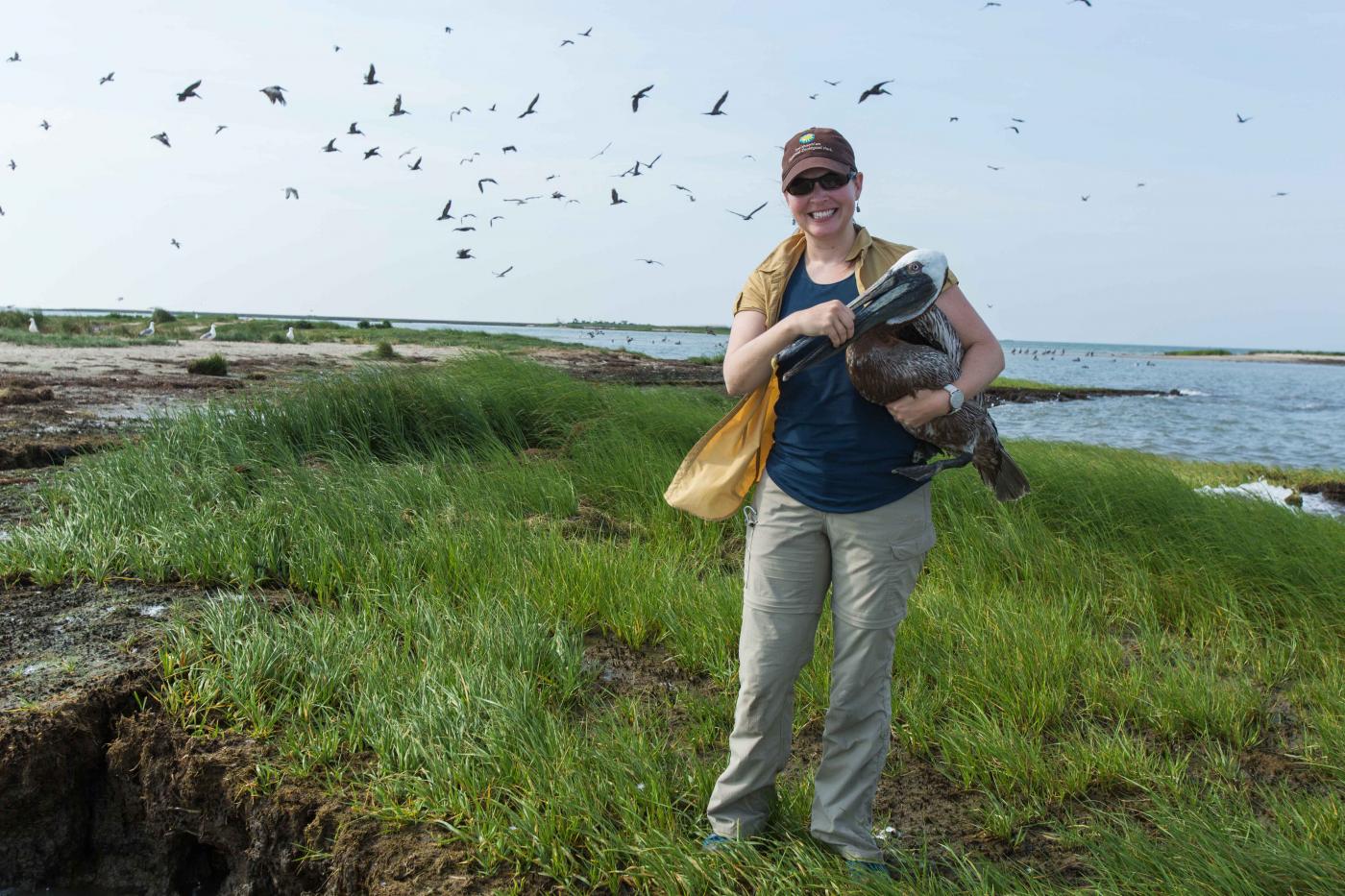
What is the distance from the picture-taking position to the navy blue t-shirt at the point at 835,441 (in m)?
2.49

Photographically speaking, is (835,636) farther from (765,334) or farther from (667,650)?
(667,650)

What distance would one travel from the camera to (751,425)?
2699mm

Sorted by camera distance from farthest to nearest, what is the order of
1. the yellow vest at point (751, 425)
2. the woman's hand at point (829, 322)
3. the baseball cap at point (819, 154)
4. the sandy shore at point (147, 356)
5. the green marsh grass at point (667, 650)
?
the sandy shore at point (147, 356)
the green marsh grass at point (667, 650)
the yellow vest at point (751, 425)
the baseball cap at point (819, 154)
the woman's hand at point (829, 322)

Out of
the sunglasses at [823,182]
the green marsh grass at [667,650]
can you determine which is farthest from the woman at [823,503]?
the green marsh grass at [667,650]

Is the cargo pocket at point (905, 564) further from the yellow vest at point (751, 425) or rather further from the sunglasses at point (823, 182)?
the sunglasses at point (823, 182)

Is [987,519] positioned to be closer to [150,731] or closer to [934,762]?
[934,762]

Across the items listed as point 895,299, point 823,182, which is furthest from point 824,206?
point 895,299

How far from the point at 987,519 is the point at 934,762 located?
122 inches

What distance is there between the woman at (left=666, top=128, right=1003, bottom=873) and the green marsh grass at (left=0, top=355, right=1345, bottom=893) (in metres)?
0.26

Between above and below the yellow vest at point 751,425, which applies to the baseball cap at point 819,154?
above

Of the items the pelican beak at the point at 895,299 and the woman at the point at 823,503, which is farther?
the woman at the point at 823,503

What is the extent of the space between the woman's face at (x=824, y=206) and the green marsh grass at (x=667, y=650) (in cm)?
177

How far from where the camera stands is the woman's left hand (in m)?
2.39

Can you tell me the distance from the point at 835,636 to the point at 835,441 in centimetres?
54
